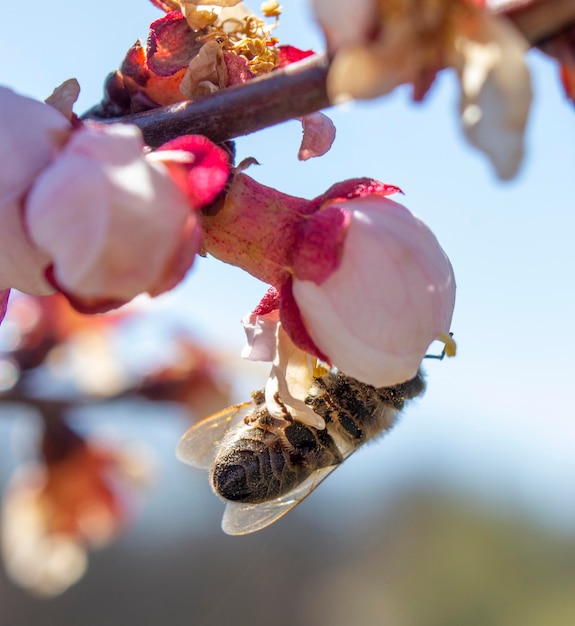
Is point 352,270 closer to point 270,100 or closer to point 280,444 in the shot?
point 270,100

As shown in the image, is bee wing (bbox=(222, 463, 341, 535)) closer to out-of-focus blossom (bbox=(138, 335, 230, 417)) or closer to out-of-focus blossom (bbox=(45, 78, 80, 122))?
out-of-focus blossom (bbox=(45, 78, 80, 122))

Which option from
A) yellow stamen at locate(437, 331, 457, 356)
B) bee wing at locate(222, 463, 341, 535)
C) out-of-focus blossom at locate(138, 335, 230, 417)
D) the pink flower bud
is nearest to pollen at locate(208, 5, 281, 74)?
the pink flower bud

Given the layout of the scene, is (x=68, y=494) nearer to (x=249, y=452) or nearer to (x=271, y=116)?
(x=249, y=452)

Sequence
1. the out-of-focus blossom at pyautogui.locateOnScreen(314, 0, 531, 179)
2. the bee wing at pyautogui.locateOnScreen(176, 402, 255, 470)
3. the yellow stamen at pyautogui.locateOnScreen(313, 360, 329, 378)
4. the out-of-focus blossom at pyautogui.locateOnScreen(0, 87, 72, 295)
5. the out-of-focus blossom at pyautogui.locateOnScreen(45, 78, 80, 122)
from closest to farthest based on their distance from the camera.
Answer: the out-of-focus blossom at pyautogui.locateOnScreen(314, 0, 531, 179), the out-of-focus blossom at pyautogui.locateOnScreen(0, 87, 72, 295), the out-of-focus blossom at pyautogui.locateOnScreen(45, 78, 80, 122), the yellow stamen at pyautogui.locateOnScreen(313, 360, 329, 378), the bee wing at pyautogui.locateOnScreen(176, 402, 255, 470)

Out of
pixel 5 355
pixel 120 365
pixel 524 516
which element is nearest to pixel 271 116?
pixel 5 355

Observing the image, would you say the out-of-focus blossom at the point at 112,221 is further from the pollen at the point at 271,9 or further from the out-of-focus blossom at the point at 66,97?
the pollen at the point at 271,9

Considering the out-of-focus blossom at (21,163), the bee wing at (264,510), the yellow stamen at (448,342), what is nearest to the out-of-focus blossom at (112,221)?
the out-of-focus blossom at (21,163)

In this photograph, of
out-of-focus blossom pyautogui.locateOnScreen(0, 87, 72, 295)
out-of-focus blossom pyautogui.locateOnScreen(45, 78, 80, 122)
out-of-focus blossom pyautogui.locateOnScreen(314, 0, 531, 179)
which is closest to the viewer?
out-of-focus blossom pyautogui.locateOnScreen(314, 0, 531, 179)
